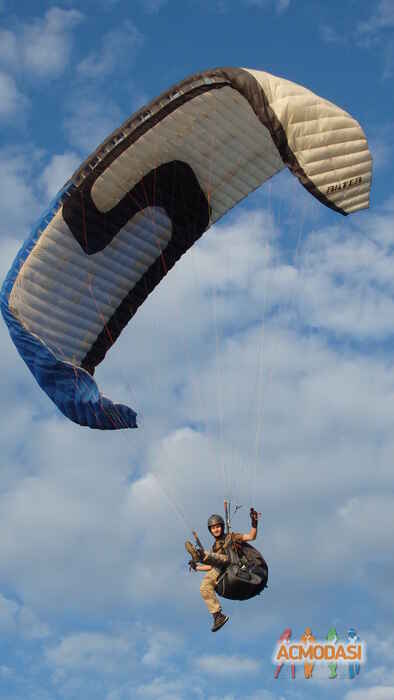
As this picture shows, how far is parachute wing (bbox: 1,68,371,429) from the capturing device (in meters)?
14.4

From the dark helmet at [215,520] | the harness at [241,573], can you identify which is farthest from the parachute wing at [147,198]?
the harness at [241,573]

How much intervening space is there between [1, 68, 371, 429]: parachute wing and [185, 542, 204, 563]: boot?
2.38m

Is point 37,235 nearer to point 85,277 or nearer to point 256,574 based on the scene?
point 85,277

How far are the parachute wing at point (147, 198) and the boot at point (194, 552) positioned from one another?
238 centimetres

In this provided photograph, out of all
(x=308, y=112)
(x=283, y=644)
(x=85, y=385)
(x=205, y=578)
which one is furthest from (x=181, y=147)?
(x=283, y=644)

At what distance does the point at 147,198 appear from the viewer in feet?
57.9

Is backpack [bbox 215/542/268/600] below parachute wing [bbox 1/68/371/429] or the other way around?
Answer: below

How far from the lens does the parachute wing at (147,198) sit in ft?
47.1

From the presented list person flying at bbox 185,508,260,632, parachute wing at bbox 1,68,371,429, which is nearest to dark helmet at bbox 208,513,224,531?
person flying at bbox 185,508,260,632

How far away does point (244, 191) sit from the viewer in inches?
707

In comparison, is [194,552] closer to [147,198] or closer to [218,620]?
[218,620]

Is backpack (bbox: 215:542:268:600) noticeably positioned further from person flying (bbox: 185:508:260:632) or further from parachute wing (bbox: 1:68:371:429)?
parachute wing (bbox: 1:68:371:429)

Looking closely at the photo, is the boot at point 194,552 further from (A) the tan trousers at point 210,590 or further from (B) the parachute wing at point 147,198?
(B) the parachute wing at point 147,198

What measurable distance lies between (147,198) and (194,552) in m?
6.58
